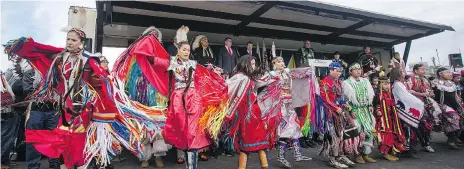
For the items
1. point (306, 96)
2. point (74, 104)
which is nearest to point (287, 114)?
point (306, 96)

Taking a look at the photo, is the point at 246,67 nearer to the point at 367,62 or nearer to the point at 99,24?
the point at 99,24

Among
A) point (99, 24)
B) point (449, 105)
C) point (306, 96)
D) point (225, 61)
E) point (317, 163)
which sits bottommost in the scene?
point (317, 163)

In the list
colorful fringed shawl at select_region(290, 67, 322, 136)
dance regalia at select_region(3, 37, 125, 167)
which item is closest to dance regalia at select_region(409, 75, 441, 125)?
colorful fringed shawl at select_region(290, 67, 322, 136)

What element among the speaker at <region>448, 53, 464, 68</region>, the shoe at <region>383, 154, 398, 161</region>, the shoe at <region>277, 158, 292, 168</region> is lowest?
the shoe at <region>383, 154, 398, 161</region>

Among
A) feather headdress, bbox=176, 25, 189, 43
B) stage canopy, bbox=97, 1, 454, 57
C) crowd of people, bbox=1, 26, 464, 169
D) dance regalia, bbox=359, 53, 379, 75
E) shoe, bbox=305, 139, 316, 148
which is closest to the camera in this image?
crowd of people, bbox=1, 26, 464, 169

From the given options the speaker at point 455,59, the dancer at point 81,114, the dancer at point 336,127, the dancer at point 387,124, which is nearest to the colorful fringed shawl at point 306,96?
the dancer at point 336,127

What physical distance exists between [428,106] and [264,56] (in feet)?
12.7

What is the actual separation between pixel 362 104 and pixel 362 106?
0.11 feet

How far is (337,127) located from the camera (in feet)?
14.8

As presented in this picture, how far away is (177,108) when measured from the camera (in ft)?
11.0

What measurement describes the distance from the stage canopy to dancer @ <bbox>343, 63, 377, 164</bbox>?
1923 mm

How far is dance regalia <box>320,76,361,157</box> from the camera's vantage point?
14.7 feet

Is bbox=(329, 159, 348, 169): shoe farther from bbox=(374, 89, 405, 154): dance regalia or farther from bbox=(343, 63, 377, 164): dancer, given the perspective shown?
bbox=(374, 89, 405, 154): dance regalia

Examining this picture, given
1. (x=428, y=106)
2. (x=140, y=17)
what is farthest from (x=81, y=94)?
(x=428, y=106)
